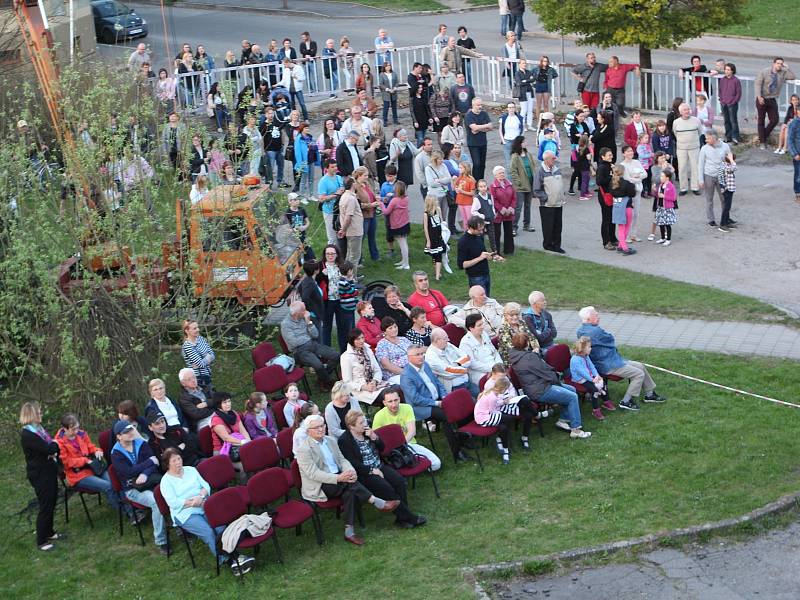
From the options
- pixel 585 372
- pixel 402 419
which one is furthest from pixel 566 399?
pixel 402 419

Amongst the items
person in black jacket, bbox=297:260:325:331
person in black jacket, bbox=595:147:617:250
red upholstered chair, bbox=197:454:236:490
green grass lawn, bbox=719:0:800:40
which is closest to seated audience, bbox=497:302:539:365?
person in black jacket, bbox=297:260:325:331

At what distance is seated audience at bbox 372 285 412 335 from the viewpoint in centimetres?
1653

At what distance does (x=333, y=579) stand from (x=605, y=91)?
18014 mm

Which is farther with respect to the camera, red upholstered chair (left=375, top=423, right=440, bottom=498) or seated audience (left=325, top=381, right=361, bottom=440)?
seated audience (left=325, top=381, right=361, bottom=440)

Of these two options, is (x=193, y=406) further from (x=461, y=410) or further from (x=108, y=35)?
(x=108, y=35)

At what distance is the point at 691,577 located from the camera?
1164 centimetres

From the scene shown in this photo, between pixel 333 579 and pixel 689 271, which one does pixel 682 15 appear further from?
pixel 333 579

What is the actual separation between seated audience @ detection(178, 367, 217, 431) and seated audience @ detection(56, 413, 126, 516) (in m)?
1.17

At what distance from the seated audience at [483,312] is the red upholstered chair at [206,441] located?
3.94m

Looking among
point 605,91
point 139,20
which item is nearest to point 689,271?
point 605,91

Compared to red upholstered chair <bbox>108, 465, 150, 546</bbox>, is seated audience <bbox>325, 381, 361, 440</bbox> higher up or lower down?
higher up

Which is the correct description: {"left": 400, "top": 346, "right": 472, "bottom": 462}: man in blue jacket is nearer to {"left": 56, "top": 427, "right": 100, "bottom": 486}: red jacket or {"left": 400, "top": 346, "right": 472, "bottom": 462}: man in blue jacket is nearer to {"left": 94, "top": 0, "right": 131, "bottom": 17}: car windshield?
{"left": 56, "top": 427, "right": 100, "bottom": 486}: red jacket

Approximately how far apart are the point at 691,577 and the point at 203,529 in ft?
15.5

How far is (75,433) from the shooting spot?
1358 cm
